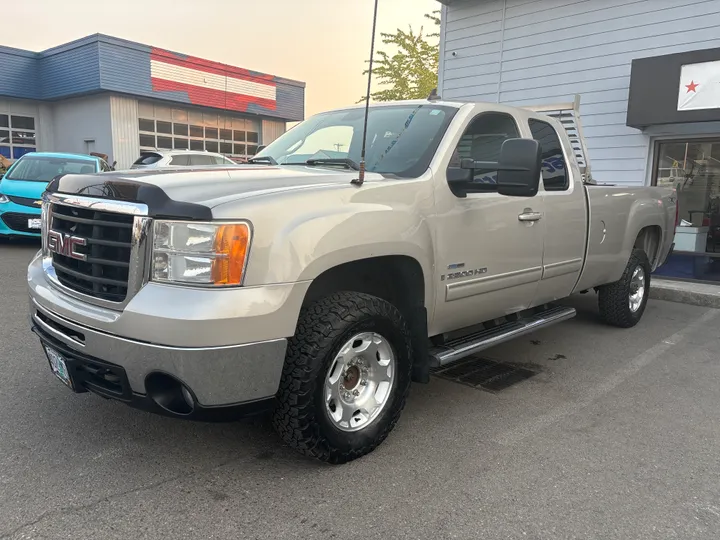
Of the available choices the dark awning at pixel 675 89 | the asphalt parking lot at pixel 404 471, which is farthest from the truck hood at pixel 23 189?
the dark awning at pixel 675 89

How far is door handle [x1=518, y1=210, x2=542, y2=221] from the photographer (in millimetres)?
4012

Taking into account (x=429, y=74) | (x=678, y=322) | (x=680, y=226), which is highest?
(x=429, y=74)

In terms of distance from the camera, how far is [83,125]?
2495 cm

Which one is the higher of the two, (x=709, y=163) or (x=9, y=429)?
(x=709, y=163)

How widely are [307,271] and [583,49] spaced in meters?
9.06

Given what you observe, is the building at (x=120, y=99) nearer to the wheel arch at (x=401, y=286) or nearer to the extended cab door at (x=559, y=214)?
the extended cab door at (x=559, y=214)

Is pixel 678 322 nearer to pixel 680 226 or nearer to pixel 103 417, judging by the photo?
pixel 680 226

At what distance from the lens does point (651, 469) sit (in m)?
3.06

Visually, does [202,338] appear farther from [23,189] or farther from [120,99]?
[120,99]

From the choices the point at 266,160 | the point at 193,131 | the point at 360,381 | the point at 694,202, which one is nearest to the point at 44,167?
the point at 266,160

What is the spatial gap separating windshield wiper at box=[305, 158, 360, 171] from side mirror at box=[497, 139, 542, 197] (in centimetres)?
88

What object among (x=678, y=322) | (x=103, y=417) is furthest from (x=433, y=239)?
(x=678, y=322)

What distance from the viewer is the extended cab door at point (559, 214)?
441 cm

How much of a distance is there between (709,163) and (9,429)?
960cm
